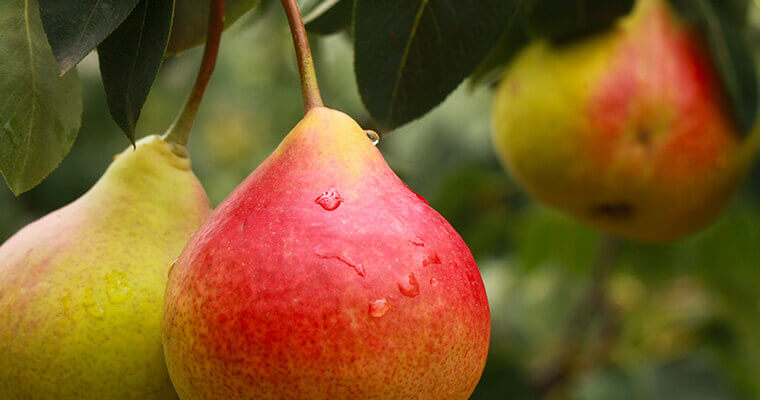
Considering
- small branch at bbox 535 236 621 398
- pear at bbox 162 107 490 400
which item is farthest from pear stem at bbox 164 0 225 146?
small branch at bbox 535 236 621 398

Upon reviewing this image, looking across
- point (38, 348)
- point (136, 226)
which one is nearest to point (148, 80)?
point (136, 226)

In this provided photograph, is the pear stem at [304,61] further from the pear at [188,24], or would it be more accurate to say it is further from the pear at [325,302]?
the pear at [188,24]

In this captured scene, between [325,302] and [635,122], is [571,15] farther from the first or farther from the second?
[325,302]

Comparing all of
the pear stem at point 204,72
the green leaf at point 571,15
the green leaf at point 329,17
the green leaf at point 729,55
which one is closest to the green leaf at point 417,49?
the pear stem at point 204,72

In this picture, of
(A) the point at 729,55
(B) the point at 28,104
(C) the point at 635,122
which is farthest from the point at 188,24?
(A) the point at 729,55

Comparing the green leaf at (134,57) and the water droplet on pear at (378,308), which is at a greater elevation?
the green leaf at (134,57)

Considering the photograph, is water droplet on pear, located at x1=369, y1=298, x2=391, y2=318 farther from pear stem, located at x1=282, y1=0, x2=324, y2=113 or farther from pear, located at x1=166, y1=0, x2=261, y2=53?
pear, located at x1=166, y1=0, x2=261, y2=53
